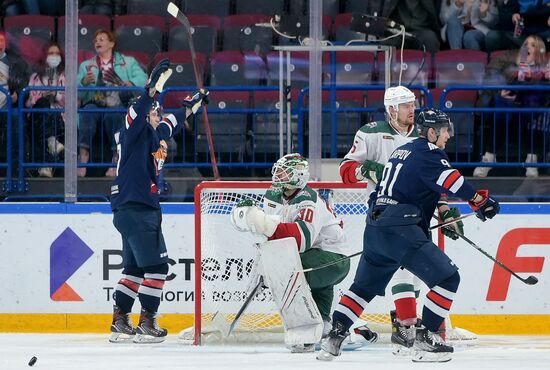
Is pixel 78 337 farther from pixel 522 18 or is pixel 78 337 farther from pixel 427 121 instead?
pixel 522 18

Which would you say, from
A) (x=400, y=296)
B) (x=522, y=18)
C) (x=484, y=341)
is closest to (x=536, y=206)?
(x=484, y=341)

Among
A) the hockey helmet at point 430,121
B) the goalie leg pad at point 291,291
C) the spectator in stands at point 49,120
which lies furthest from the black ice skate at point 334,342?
the spectator in stands at point 49,120

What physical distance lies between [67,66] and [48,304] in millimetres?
1319

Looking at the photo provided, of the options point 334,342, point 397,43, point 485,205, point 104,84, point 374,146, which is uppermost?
point 397,43

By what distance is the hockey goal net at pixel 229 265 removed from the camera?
762 centimetres

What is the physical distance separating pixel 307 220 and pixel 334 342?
599 mm

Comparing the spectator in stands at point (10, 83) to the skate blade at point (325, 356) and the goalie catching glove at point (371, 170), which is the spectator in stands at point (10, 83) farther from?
the skate blade at point (325, 356)

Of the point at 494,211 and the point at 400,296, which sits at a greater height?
the point at 494,211

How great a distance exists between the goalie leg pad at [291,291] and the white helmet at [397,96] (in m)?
0.87

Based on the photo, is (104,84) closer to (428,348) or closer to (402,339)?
(402,339)

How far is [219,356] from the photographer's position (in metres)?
7.04

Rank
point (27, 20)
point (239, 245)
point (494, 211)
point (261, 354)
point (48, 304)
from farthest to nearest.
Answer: point (27, 20), point (48, 304), point (239, 245), point (261, 354), point (494, 211)

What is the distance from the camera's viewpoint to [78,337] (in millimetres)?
7891

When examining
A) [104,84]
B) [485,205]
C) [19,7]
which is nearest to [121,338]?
[104,84]
